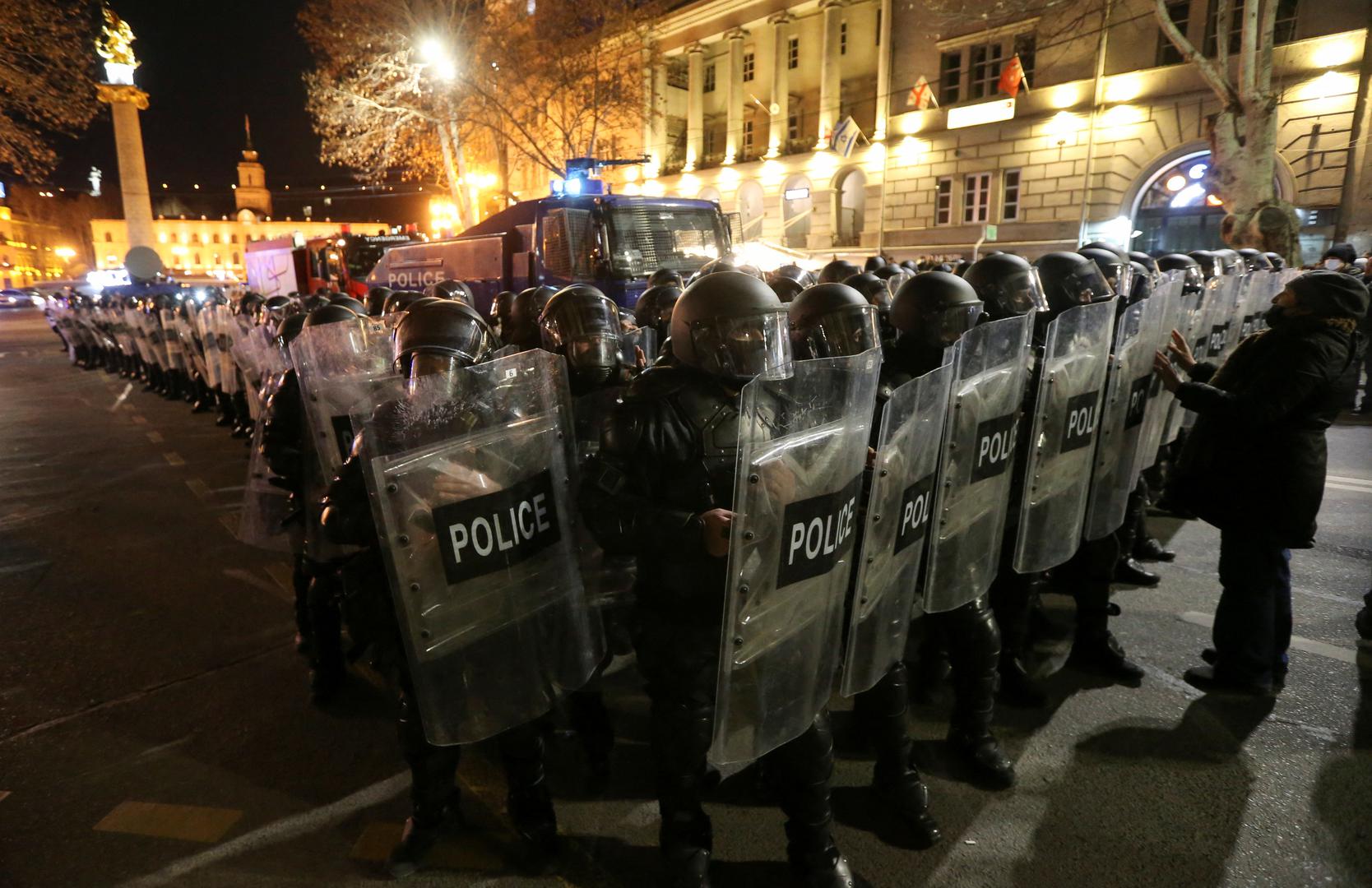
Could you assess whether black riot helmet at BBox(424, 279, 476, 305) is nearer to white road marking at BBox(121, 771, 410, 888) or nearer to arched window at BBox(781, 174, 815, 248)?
white road marking at BBox(121, 771, 410, 888)

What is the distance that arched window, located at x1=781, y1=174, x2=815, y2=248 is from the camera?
28516 millimetres

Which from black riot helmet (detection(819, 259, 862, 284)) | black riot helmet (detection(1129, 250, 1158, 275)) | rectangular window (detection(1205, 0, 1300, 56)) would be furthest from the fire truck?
rectangular window (detection(1205, 0, 1300, 56))

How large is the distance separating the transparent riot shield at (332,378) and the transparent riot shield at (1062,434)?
2.61 metres

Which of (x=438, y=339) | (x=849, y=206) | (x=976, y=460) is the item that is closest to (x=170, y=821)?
(x=438, y=339)

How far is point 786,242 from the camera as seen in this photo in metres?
29.3

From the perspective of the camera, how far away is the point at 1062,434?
118 inches

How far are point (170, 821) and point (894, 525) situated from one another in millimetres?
2883

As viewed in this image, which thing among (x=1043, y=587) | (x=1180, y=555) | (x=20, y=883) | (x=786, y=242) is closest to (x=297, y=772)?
(x=20, y=883)

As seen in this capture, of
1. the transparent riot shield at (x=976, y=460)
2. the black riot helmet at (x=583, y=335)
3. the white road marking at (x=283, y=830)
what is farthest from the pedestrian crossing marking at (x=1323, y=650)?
the white road marking at (x=283, y=830)

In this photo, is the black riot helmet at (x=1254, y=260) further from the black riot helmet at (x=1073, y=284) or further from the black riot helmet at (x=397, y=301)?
the black riot helmet at (x=397, y=301)

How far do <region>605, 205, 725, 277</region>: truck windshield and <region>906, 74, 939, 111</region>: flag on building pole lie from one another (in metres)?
15.5

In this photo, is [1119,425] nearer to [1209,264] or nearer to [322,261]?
[1209,264]

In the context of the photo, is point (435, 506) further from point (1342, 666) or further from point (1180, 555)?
point (1180, 555)

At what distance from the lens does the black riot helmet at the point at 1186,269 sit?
214 inches
